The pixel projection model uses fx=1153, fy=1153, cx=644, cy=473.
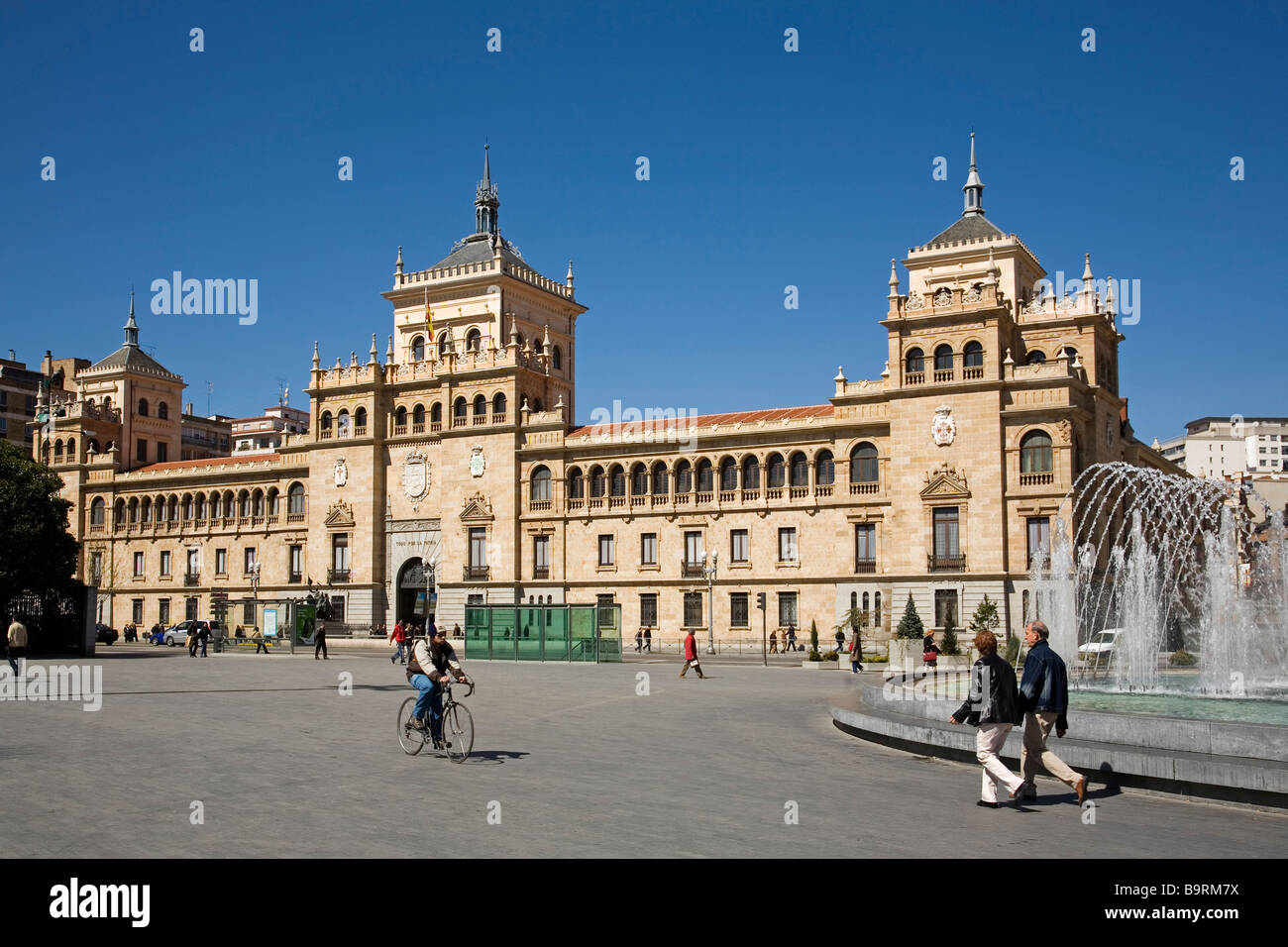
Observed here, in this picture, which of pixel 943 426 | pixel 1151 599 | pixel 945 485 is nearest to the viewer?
pixel 1151 599

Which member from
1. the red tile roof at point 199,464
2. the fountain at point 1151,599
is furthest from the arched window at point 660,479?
the red tile roof at point 199,464

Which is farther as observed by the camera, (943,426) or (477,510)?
(477,510)

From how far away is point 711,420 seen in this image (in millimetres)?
58531

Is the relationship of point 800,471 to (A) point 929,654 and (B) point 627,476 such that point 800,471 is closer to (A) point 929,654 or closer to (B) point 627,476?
(B) point 627,476

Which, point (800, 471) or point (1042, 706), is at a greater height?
point (800, 471)

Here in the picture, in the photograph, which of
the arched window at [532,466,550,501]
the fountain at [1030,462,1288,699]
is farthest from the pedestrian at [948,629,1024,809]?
the arched window at [532,466,550,501]

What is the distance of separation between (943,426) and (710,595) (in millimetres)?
13096

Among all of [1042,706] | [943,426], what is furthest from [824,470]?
[1042,706]

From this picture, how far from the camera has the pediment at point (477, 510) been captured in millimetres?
60656

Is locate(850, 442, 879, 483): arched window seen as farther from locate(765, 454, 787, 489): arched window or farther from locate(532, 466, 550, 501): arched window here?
locate(532, 466, 550, 501): arched window

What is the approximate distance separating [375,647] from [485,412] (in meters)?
13.6

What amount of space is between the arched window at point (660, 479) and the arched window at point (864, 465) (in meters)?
9.92
